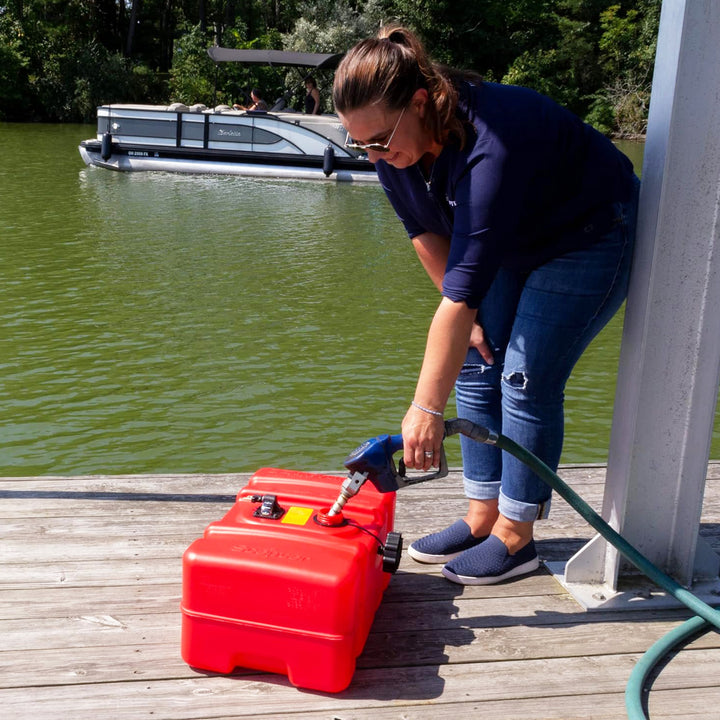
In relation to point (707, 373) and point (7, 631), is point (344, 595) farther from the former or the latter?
point (707, 373)

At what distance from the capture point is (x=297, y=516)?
1896 mm

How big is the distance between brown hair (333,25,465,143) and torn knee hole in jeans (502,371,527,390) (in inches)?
21.8

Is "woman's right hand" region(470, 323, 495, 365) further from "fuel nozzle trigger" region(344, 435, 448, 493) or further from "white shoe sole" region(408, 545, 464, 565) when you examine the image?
"white shoe sole" region(408, 545, 464, 565)

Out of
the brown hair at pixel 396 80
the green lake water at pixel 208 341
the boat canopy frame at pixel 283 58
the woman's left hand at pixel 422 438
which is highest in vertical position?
the boat canopy frame at pixel 283 58

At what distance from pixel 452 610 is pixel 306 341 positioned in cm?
452

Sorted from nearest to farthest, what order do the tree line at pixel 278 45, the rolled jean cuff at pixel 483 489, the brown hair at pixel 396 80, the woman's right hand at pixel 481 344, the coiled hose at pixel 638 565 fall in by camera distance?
the brown hair at pixel 396 80, the coiled hose at pixel 638 565, the woman's right hand at pixel 481 344, the rolled jean cuff at pixel 483 489, the tree line at pixel 278 45

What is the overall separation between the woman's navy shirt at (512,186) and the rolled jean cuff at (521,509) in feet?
1.87

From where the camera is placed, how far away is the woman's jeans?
191 centimetres

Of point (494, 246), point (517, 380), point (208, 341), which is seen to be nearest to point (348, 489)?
point (517, 380)

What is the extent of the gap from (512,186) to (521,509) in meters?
0.82

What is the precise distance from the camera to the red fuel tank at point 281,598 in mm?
1692

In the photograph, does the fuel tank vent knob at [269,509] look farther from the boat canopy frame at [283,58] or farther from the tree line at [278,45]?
the tree line at [278,45]

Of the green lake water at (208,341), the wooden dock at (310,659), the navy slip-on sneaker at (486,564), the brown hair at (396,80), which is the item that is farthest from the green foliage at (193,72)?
the brown hair at (396,80)

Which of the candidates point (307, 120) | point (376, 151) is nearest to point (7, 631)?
point (376, 151)
